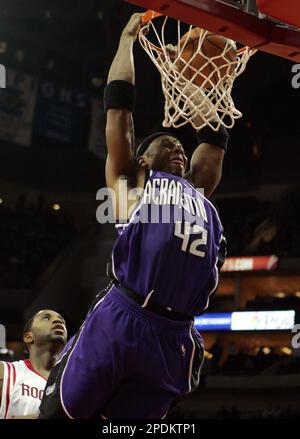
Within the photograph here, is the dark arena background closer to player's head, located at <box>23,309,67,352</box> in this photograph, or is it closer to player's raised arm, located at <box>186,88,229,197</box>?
player's head, located at <box>23,309,67,352</box>

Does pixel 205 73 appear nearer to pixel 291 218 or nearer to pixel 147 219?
pixel 147 219

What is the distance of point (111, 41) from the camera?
14.9 meters

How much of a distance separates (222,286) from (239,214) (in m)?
1.65

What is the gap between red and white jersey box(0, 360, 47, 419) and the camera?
162 inches

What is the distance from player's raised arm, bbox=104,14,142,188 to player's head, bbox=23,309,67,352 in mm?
1542

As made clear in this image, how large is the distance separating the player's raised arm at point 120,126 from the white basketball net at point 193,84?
509 mm

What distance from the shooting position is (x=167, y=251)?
106 inches

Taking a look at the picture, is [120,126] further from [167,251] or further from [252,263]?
[252,263]

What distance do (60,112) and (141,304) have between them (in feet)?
38.9

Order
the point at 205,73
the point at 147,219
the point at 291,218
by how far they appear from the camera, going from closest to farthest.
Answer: the point at 147,219
the point at 205,73
the point at 291,218

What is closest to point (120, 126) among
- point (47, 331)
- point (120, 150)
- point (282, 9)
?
point (120, 150)

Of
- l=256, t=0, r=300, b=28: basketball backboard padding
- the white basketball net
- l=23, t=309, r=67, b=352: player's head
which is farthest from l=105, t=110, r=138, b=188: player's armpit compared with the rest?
l=23, t=309, r=67, b=352: player's head

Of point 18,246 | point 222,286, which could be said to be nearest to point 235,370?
point 222,286

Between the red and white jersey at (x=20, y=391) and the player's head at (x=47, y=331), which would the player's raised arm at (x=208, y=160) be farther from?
the red and white jersey at (x=20, y=391)
